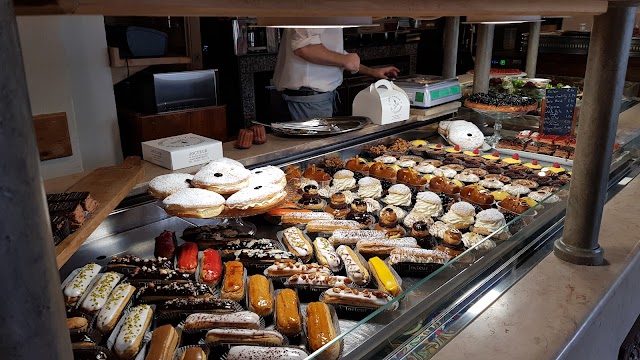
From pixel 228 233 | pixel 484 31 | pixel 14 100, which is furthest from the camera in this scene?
pixel 484 31

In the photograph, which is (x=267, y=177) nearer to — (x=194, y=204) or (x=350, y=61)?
(x=194, y=204)

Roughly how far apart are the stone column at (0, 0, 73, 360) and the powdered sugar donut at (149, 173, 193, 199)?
1.63 metres

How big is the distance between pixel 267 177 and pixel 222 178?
22 centimetres

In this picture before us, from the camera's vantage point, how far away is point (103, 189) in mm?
1972

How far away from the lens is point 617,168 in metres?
3.22

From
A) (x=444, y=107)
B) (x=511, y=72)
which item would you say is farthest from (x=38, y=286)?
A: (x=511, y=72)

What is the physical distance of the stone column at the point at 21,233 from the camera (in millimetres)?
615

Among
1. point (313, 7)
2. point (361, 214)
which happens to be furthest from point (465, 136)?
point (313, 7)

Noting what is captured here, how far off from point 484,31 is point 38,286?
458 cm

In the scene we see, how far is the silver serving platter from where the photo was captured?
11.0ft

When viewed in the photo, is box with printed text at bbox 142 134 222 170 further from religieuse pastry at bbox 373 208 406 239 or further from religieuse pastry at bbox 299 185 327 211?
religieuse pastry at bbox 373 208 406 239

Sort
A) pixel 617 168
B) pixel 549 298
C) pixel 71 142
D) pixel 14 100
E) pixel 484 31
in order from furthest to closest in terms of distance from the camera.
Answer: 1. pixel 71 142
2. pixel 484 31
3. pixel 617 168
4. pixel 549 298
5. pixel 14 100

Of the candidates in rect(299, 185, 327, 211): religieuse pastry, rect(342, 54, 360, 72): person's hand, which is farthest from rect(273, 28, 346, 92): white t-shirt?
rect(299, 185, 327, 211): religieuse pastry

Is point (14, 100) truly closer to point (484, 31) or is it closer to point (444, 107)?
point (444, 107)
